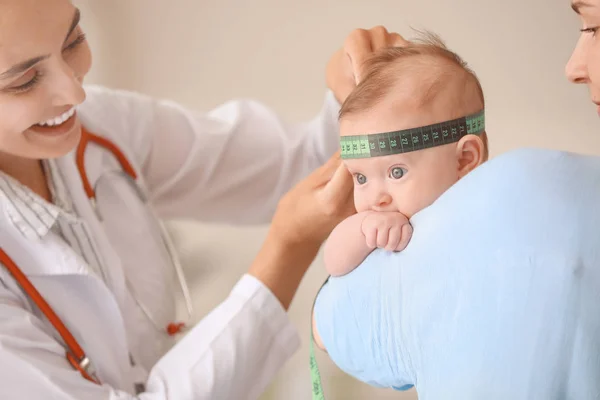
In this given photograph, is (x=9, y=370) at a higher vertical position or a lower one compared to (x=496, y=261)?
lower

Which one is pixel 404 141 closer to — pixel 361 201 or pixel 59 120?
pixel 361 201

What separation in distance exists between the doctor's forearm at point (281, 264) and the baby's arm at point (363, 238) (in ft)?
0.89

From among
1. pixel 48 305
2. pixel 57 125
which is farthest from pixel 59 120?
pixel 48 305

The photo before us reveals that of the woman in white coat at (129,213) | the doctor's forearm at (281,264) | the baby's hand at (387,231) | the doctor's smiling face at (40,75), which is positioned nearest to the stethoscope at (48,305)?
the woman in white coat at (129,213)

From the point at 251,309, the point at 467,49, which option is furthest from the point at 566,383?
the point at 467,49

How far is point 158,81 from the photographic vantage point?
5.39 feet

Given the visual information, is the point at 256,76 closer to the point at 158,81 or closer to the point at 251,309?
the point at 158,81

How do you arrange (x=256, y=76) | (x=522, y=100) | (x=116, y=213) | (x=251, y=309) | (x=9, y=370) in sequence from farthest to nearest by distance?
(x=256, y=76)
(x=116, y=213)
(x=522, y=100)
(x=251, y=309)
(x=9, y=370)

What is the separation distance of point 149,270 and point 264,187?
0.27 m

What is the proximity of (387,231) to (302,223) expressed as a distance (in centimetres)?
28

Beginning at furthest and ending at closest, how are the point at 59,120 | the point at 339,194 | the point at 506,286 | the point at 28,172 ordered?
the point at 28,172
the point at 59,120
the point at 339,194
the point at 506,286

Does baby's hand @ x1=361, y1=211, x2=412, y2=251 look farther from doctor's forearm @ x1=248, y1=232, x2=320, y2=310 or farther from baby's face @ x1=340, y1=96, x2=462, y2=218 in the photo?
doctor's forearm @ x1=248, y1=232, x2=320, y2=310

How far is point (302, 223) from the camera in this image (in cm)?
73

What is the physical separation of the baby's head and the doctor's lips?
48cm
